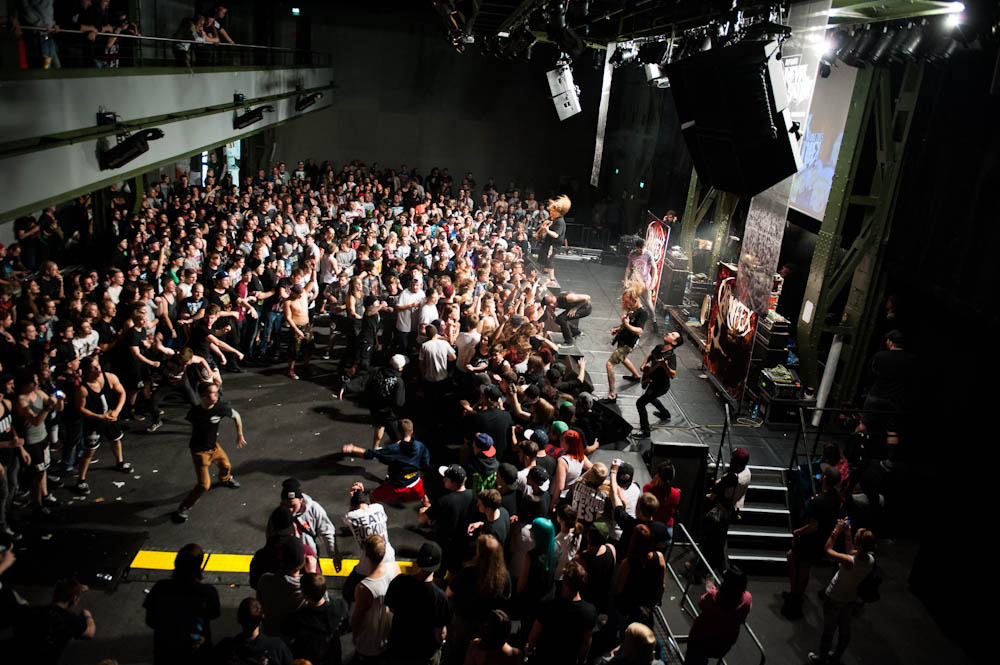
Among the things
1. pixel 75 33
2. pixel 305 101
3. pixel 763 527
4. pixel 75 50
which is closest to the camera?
pixel 75 33

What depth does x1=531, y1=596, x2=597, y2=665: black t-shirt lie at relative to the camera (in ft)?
13.2

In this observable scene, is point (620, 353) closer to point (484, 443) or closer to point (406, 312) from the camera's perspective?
point (406, 312)

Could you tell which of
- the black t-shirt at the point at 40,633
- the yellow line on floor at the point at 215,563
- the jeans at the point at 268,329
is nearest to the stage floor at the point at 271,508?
the yellow line on floor at the point at 215,563

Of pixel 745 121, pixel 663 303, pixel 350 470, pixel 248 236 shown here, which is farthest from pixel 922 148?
pixel 248 236

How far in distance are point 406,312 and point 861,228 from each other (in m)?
6.54

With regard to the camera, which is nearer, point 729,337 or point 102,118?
point 102,118

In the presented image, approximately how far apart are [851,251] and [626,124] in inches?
515

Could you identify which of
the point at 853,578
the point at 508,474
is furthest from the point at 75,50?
the point at 853,578

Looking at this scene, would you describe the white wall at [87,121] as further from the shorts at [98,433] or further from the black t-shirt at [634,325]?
the black t-shirt at [634,325]

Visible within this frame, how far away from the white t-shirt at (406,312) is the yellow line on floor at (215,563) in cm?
416

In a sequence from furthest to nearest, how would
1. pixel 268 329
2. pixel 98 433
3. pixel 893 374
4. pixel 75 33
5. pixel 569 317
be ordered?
pixel 569 317
pixel 268 329
pixel 893 374
pixel 75 33
pixel 98 433

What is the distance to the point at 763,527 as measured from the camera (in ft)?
24.3

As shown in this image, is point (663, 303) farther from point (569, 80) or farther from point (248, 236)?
point (248, 236)

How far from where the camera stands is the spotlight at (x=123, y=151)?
768cm
